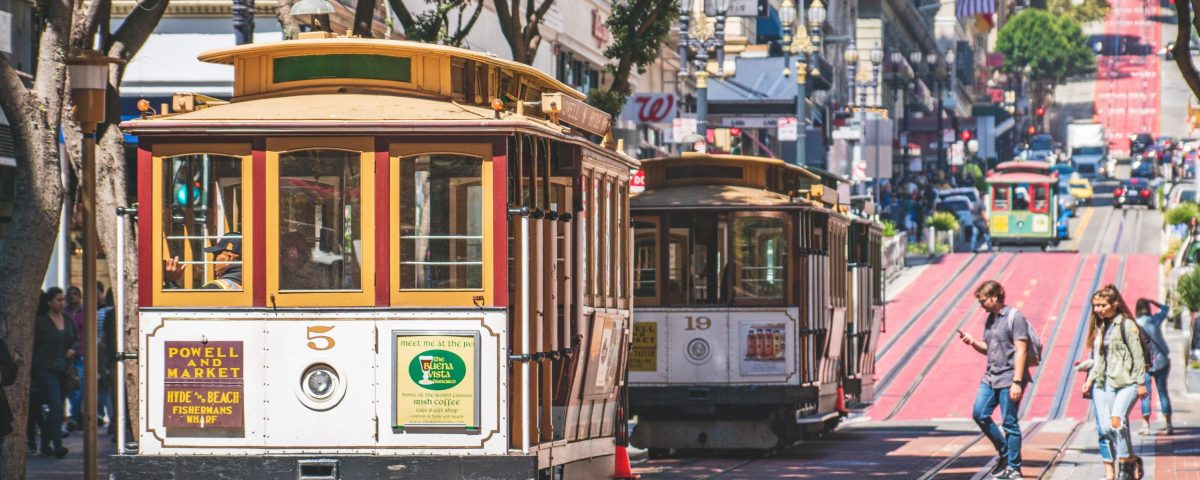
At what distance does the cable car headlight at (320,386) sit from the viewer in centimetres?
1159

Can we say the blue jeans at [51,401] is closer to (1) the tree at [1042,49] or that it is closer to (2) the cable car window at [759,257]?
(2) the cable car window at [759,257]

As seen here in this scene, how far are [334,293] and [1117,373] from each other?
7.25 m

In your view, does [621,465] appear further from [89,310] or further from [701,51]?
[701,51]

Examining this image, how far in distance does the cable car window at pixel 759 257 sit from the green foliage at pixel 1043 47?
15573 cm

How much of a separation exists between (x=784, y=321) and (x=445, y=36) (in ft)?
15.4

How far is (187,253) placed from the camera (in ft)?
38.7

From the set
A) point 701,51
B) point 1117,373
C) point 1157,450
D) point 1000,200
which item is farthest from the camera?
point 1000,200

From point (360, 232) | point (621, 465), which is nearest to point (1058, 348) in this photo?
point (621, 465)

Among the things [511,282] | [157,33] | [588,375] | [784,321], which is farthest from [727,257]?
[157,33]

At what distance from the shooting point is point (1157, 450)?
2114cm

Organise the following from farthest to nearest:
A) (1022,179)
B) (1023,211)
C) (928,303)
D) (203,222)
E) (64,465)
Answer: (1022,179) < (1023,211) < (928,303) < (64,465) < (203,222)

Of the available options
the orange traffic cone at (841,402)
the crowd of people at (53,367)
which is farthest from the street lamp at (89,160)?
the orange traffic cone at (841,402)

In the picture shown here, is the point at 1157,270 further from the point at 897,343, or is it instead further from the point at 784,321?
the point at 784,321

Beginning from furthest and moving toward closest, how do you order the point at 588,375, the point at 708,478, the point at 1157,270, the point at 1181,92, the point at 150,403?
1. the point at 1181,92
2. the point at 1157,270
3. the point at 708,478
4. the point at 588,375
5. the point at 150,403
